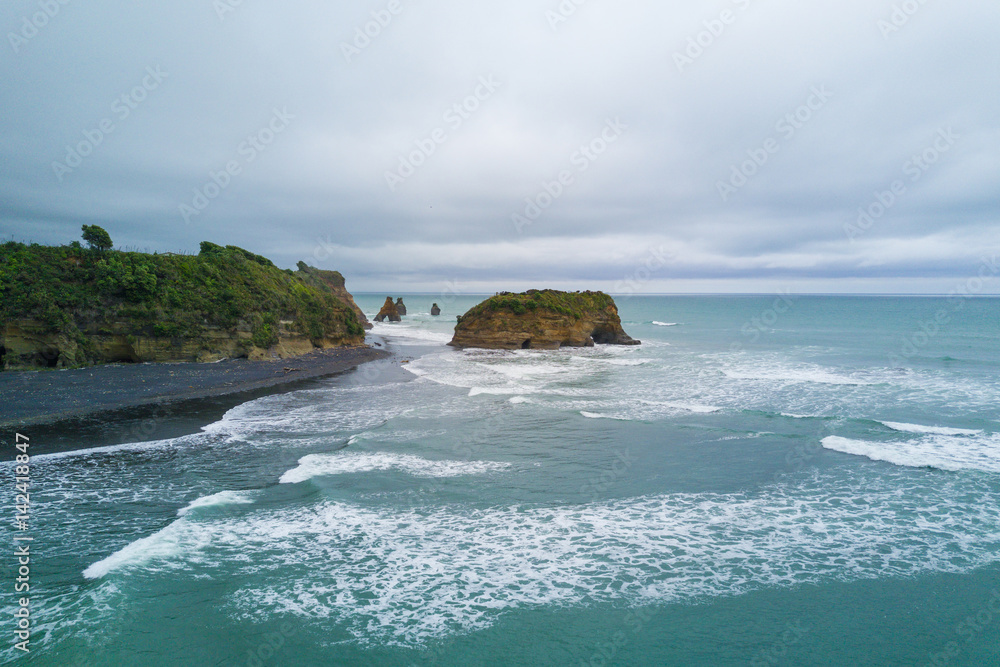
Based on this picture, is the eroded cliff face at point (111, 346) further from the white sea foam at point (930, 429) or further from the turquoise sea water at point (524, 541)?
the white sea foam at point (930, 429)

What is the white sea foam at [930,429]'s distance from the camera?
17.5m

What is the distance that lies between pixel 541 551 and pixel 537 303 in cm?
3930

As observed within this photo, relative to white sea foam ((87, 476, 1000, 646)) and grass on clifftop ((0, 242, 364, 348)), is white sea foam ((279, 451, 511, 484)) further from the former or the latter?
grass on clifftop ((0, 242, 364, 348))

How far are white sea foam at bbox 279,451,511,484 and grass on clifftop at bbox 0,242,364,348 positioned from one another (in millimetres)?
22470

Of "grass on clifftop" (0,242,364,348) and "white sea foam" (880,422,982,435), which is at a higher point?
"grass on clifftop" (0,242,364,348)

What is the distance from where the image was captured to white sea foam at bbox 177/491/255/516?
36.2 ft

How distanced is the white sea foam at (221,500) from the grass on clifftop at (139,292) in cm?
2349

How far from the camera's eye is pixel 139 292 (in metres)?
30.0

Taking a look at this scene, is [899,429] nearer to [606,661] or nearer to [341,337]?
[606,661]

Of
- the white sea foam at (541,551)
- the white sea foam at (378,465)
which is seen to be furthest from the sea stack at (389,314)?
the white sea foam at (541,551)

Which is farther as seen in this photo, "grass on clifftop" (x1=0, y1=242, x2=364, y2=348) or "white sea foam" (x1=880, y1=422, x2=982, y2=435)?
"grass on clifftop" (x1=0, y1=242, x2=364, y2=348)

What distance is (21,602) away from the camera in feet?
24.7

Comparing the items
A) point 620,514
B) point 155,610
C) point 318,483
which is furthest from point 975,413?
point 155,610

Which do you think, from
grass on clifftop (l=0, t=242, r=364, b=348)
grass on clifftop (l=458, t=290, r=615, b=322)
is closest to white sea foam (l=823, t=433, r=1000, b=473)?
grass on clifftop (l=458, t=290, r=615, b=322)
